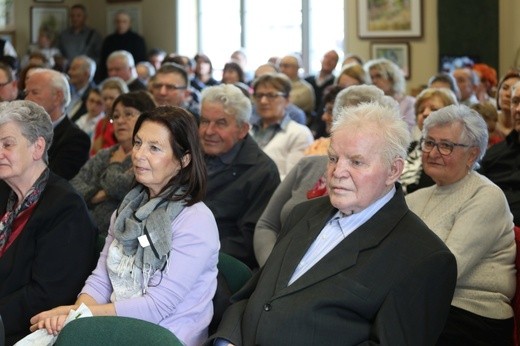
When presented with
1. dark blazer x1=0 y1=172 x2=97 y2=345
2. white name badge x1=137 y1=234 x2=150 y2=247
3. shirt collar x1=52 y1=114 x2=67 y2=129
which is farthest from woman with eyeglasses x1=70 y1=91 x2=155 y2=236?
white name badge x1=137 y1=234 x2=150 y2=247

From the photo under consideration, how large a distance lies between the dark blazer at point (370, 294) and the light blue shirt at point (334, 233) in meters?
0.03

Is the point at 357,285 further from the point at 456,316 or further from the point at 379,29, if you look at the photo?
the point at 379,29

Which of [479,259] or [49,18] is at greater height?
[49,18]

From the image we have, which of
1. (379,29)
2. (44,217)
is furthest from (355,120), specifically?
(379,29)

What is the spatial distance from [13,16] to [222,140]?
987 centimetres

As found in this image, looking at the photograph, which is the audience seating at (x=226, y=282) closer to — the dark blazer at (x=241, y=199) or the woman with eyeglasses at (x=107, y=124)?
the dark blazer at (x=241, y=199)

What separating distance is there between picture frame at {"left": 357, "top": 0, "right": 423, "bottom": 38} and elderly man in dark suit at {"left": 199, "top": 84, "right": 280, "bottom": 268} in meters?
5.58

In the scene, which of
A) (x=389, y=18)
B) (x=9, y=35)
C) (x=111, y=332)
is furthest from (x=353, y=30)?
(x=111, y=332)

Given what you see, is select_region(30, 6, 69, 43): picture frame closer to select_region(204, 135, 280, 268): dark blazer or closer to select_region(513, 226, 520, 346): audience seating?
select_region(204, 135, 280, 268): dark blazer

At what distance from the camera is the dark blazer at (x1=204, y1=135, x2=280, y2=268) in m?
4.20

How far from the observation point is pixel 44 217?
3320mm

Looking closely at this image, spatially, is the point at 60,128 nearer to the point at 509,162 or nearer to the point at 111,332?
the point at 509,162

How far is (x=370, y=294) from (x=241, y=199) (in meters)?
1.66

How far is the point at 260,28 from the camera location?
473 inches
